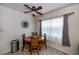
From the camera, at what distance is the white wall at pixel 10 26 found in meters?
1.57

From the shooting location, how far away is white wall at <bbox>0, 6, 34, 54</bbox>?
5.16 feet

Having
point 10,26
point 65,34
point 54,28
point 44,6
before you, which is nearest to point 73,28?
point 65,34

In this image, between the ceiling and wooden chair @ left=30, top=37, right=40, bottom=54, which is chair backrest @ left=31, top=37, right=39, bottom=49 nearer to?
wooden chair @ left=30, top=37, right=40, bottom=54

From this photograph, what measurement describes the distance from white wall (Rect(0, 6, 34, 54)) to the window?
0.27 m

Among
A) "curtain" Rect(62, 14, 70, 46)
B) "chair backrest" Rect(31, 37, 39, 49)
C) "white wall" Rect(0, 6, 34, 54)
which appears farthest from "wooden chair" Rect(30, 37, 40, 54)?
"curtain" Rect(62, 14, 70, 46)

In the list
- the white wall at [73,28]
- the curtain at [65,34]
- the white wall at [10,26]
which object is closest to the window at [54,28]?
the curtain at [65,34]

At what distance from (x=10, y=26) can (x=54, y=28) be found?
32.5 inches

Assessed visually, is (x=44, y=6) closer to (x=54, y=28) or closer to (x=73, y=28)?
(x=54, y=28)

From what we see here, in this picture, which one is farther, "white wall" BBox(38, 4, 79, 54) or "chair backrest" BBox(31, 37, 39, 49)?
"chair backrest" BBox(31, 37, 39, 49)

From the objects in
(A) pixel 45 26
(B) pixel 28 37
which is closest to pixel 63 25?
(A) pixel 45 26

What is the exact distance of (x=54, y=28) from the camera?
1690mm

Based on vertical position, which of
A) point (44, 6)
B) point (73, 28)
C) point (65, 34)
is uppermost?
point (44, 6)

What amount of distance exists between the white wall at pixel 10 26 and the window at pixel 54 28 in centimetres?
27

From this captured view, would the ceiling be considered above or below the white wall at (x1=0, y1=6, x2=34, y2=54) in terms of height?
above
